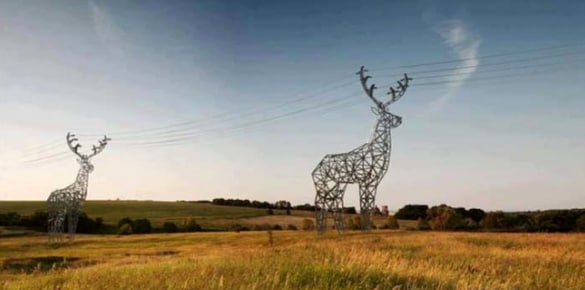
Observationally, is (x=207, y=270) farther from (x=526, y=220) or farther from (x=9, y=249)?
(x=526, y=220)

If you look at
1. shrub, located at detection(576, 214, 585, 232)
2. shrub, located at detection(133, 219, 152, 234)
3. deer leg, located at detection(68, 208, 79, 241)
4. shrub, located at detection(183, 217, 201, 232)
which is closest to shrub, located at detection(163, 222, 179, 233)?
shrub, located at detection(183, 217, 201, 232)

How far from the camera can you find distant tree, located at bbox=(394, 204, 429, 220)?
332 feet

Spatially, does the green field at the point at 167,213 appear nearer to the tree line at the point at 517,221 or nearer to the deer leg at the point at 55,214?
the deer leg at the point at 55,214

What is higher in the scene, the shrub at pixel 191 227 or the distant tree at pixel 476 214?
the distant tree at pixel 476 214

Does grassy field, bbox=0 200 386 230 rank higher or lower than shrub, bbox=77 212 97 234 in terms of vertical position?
higher

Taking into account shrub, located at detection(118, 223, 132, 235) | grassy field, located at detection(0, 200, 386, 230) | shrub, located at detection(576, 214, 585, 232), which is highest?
grassy field, located at detection(0, 200, 386, 230)

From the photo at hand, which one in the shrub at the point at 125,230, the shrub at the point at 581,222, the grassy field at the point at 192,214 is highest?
the grassy field at the point at 192,214

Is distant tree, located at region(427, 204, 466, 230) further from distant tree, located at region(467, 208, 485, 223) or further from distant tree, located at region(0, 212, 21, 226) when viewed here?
distant tree, located at region(0, 212, 21, 226)

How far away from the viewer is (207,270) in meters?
8.74

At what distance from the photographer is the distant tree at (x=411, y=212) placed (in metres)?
101

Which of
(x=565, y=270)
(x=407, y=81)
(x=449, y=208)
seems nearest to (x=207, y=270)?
(x=565, y=270)

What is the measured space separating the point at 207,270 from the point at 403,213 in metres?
97.4

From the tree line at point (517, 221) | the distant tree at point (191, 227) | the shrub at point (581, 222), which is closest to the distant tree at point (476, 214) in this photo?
the tree line at point (517, 221)

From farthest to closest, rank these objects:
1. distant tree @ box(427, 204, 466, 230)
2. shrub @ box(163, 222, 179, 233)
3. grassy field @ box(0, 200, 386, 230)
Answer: grassy field @ box(0, 200, 386, 230) → shrub @ box(163, 222, 179, 233) → distant tree @ box(427, 204, 466, 230)
